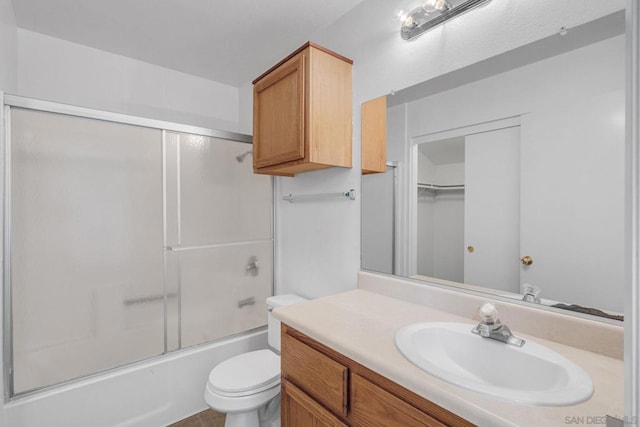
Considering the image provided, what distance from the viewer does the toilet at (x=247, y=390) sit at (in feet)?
4.65

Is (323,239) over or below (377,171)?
below

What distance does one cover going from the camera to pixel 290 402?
119 cm

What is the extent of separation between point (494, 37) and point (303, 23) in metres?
1.13

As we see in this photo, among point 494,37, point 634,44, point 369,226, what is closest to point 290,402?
point 369,226

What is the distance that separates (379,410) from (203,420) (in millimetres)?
1519

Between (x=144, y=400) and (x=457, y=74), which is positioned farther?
(x=144, y=400)

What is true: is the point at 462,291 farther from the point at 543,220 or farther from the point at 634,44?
the point at 634,44

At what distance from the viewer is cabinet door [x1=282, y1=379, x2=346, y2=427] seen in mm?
1015

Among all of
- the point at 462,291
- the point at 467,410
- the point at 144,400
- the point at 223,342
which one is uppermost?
the point at 462,291

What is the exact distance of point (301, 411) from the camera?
1.13 meters

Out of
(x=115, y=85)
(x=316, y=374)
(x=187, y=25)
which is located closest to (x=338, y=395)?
(x=316, y=374)

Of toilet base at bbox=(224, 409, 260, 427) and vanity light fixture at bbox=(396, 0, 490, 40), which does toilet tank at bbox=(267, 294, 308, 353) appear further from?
vanity light fixture at bbox=(396, 0, 490, 40)

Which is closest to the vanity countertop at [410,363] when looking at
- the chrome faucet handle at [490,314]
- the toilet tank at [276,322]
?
the chrome faucet handle at [490,314]

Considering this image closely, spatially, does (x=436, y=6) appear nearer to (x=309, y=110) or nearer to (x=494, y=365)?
(x=309, y=110)
